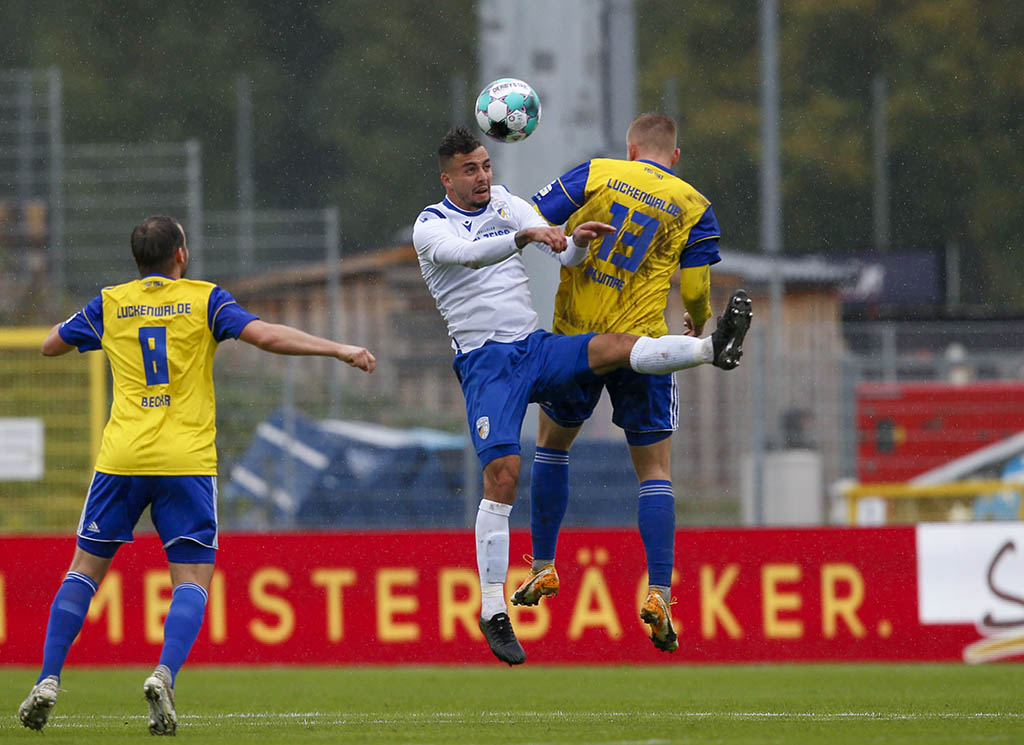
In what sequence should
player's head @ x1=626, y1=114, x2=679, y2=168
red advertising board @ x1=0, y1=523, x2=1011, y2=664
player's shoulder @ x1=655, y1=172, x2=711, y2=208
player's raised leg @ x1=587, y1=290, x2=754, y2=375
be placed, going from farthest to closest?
red advertising board @ x1=0, y1=523, x2=1011, y2=664, player's head @ x1=626, y1=114, x2=679, y2=168, player's shoulder @ x1=655, y1=172, x2=711, y2=208, player's raised leg @ x1=587, y1=290, x2=754, y2=375

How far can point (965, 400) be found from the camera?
14.6 m

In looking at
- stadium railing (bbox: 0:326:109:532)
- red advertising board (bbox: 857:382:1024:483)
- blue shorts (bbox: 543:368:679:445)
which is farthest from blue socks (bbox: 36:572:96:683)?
red advertising board (bbox: 857:382:1024:483)

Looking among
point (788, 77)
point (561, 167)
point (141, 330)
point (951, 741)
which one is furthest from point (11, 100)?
point (788, 77)

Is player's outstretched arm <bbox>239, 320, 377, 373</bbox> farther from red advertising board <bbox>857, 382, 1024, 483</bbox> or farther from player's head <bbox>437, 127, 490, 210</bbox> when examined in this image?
red advertising board <bbox>857, 382, 1024, 483</bbox>

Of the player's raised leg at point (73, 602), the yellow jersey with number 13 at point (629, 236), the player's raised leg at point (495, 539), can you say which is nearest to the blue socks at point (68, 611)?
the player's raised leg at point (73, 602)

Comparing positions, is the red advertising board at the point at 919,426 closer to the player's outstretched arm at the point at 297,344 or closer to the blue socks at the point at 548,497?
the blue socks at the point at 548,497

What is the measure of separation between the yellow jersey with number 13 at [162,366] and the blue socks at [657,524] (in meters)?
2.11

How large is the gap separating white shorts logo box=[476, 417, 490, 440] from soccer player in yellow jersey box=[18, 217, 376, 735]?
94cm

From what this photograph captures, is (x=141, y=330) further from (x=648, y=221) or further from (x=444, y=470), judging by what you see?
(x=444, y=470)

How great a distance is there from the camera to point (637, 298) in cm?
825

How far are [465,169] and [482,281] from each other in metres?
0.52

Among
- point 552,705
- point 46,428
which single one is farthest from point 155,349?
point 46,428

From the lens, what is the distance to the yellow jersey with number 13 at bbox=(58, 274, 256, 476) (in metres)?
7.34

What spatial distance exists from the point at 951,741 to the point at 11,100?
54.1ft
